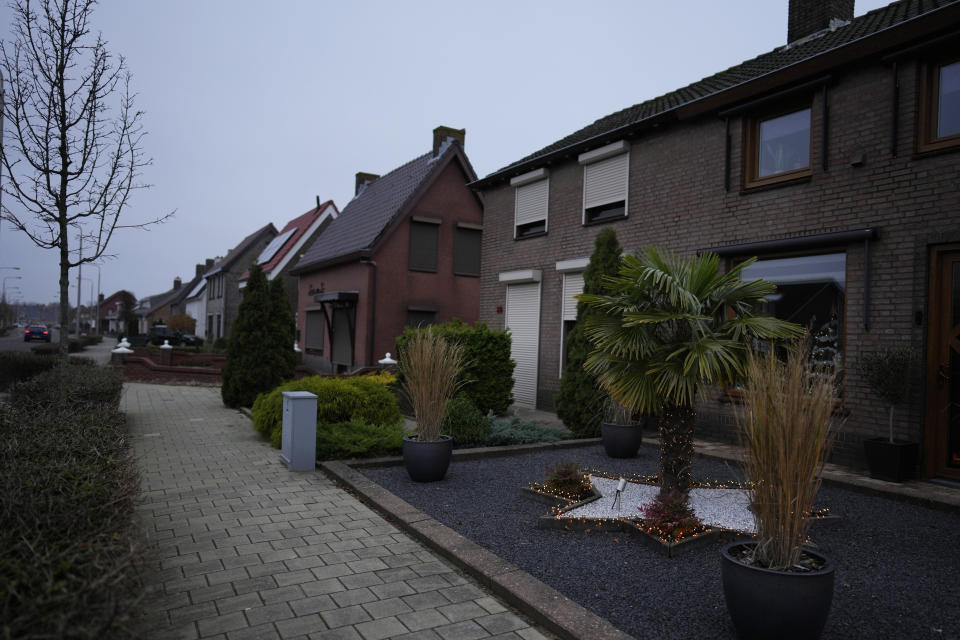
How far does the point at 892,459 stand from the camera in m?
6.59

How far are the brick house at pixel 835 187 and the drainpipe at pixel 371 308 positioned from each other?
7.54 meters

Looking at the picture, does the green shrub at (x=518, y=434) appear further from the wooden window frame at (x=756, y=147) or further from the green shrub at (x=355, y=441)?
the wooden window frame at (x=756, y=147)

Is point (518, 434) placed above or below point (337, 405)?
below

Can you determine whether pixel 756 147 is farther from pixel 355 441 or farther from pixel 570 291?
pixel 355 441

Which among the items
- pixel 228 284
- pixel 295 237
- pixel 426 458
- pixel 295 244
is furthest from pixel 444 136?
pixel 228 284

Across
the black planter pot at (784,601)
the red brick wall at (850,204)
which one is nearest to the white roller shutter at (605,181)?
the red brick wall at (850,204)

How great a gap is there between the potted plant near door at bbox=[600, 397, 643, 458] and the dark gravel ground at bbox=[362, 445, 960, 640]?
1696 millimetres

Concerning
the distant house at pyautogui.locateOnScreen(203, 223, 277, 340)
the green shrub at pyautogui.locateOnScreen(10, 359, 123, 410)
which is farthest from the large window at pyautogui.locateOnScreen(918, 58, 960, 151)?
the distant house at pyautogui.locateOnScreen(203, 223, 277, 340)

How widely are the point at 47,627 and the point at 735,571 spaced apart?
2.87m

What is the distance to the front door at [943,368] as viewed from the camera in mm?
6547

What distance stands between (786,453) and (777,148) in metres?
7.26

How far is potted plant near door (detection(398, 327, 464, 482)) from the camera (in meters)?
6.32

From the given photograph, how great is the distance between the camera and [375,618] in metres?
3.29

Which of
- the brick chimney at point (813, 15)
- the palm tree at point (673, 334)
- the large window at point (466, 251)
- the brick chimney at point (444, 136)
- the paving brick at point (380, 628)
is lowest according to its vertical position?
the paving brick at point (380, 628)
